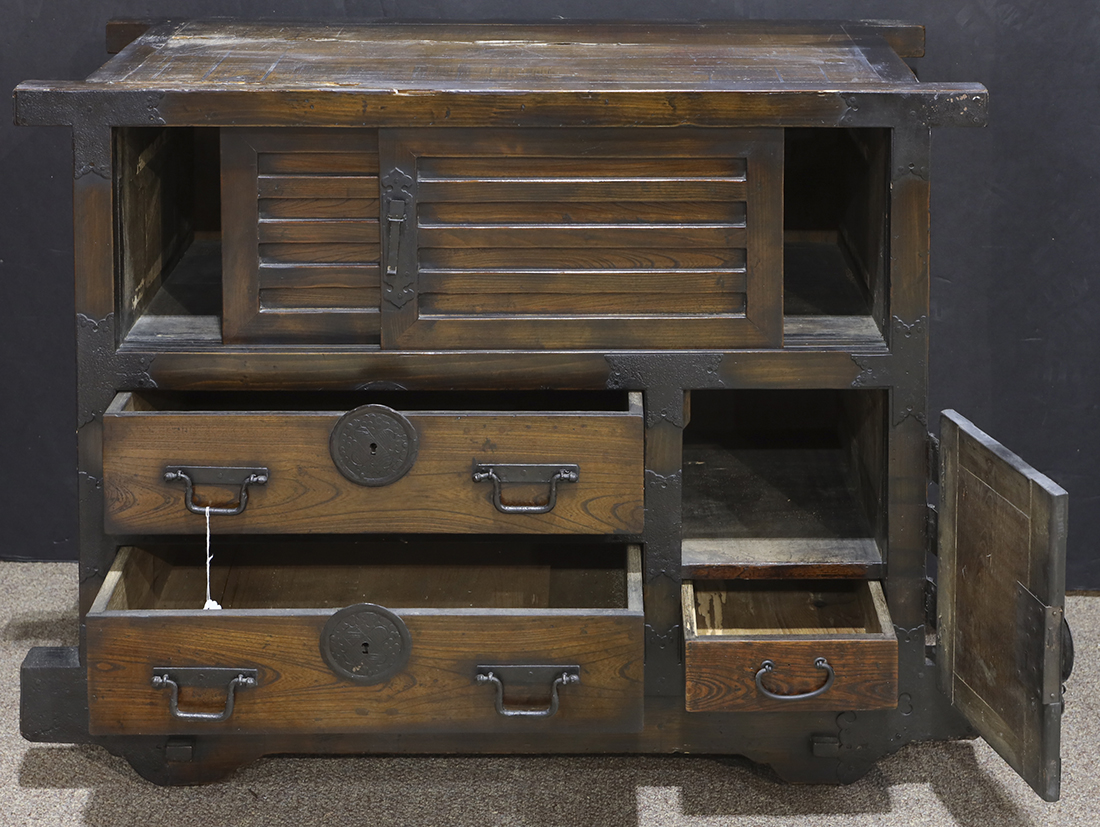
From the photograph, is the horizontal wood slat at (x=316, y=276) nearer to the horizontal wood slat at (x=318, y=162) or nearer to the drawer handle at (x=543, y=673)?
the horizontal wood slat at (x=318, y=162)

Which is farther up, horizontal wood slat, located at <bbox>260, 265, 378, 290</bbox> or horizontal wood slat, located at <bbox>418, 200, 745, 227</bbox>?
horizontal wood slat, located at <bbox>418, 200, 745, 227</bbox>

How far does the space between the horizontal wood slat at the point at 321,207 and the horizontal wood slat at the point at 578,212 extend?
0.08 meters

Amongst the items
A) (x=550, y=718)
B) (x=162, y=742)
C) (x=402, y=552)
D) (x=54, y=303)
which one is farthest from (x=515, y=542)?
(x=54, y=303)

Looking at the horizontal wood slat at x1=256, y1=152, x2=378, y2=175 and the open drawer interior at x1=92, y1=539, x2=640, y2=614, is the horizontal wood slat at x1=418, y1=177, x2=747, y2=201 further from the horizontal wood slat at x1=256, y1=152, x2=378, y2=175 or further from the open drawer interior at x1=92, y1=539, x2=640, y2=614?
the open drawer interior at x1=92, y1=539, x2=640, y2=614

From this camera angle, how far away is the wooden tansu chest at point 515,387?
80.9 inches

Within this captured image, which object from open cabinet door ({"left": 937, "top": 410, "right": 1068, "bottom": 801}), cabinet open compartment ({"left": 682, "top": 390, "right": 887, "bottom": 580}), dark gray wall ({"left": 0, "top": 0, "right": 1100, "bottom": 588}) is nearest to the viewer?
open cabinet door ({"left": 937, "top": 410, "right": 1068, "bottom": 801})

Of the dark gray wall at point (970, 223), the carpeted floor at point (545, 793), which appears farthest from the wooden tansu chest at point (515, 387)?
the dark gray wall at point (970, 223)

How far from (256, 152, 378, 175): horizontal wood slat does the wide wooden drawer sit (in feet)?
1.10

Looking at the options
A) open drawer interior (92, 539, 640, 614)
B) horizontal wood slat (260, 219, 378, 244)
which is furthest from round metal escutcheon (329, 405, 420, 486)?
open drawer interior (92, 539, 640, 614)

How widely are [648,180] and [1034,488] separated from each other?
664 mm

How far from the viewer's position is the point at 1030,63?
9.06ft

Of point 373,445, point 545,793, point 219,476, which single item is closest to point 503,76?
point 373,445

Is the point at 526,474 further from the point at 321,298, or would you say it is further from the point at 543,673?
the point at 321,298

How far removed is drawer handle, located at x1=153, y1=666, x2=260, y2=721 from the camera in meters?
2.06
